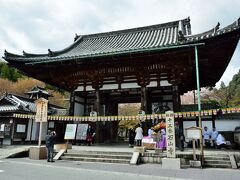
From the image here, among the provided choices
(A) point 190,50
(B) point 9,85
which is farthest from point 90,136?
(B) point 9,85

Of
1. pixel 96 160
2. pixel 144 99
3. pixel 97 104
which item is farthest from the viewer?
pixel 97 104

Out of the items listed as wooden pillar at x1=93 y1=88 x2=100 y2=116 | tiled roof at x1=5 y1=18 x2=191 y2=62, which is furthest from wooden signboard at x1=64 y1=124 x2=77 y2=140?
tiled roof at x1=5 y1=18 x2=191 y2=62

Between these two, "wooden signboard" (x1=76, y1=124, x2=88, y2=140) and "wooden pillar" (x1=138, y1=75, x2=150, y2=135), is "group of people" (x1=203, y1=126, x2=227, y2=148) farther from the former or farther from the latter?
"wooden signboard" (x1=76, y1=124, x2=88, y2=140)

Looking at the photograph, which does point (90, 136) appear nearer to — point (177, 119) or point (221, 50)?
point (177, 119)

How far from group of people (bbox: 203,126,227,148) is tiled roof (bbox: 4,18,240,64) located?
6.85 meters

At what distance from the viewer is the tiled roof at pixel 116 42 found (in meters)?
15.0

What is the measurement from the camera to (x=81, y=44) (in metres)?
21.7

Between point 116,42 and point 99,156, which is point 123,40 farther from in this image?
point 99,156

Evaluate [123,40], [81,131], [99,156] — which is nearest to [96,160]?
[99,156]

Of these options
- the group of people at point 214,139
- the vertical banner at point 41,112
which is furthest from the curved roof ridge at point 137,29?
the vertical banner at point 41,112

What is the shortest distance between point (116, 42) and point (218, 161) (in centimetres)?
1361

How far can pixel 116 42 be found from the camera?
1967 cm

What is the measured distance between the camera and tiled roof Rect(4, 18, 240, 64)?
15016 mm

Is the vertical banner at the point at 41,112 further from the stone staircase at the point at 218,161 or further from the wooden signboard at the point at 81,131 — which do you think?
the stone staircase at the point at 218,161
